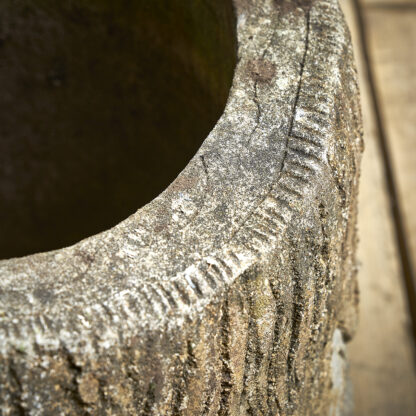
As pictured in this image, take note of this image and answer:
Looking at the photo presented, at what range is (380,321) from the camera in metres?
1.99

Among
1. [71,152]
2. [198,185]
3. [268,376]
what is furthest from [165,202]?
[71,152]

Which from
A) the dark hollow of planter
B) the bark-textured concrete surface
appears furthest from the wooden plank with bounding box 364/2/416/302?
the bark-textured concrete surface

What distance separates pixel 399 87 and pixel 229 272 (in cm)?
170

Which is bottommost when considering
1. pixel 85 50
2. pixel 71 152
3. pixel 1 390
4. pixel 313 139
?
pixel 1 390

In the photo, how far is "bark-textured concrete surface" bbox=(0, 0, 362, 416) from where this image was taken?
2.63 ft

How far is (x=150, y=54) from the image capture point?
150cm

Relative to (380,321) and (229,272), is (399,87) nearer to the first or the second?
(380,321)

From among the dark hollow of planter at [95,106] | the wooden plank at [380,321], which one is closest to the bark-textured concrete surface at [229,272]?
the dark hollow of planter at [95,106]

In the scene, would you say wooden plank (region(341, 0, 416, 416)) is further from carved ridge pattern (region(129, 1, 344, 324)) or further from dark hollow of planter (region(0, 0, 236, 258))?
carved ridge pattern (region(129, 1, 344, 324))

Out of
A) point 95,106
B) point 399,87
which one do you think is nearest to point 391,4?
point 399,87

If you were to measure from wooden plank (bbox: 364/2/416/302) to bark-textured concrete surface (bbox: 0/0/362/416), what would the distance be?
112 cm

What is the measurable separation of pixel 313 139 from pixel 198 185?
0.17 m

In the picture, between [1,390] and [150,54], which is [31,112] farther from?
[1,390]

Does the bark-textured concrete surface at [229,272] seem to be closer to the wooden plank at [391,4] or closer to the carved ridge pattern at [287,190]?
the carved ridge pattern at [287,190]
